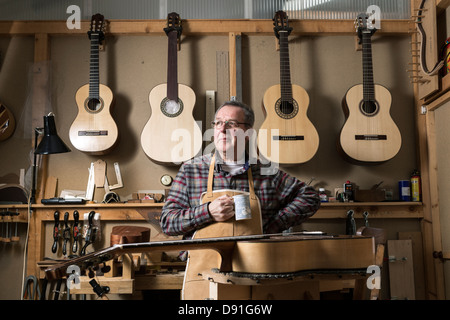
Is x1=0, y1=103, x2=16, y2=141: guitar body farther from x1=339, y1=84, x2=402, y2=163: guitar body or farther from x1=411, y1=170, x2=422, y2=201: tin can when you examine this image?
x1=411, y1=170, x2=422, y2=201: tin can

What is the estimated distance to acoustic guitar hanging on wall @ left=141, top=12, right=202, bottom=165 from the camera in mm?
4062

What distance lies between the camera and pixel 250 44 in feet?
14.7

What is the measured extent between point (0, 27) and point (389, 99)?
3414 millimetres

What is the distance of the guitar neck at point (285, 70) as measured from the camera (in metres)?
4.13

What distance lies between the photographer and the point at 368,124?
4.12 m

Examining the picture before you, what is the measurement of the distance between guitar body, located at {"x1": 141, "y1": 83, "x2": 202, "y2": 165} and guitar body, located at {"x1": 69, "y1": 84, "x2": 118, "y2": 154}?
0.93ft

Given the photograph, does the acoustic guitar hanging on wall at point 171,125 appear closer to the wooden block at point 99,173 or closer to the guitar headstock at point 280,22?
the wooden block at point 99,173

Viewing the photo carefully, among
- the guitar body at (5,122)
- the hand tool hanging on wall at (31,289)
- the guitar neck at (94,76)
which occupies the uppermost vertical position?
the guitar neck at (94,76)

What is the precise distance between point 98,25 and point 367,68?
230 cm

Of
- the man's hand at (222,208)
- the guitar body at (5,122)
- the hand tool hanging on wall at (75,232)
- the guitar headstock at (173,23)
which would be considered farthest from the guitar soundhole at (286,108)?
the guitar body at (5,122)

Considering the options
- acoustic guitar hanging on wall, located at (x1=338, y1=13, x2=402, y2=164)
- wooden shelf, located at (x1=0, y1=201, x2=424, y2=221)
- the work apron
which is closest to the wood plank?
acoustic guitar hanging on wall, located at (x1=338, y1=13, x2=402, y2=164)

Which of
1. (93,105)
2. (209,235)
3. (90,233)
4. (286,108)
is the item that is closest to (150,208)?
(90,233)

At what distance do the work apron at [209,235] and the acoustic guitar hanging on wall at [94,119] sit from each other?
73.7 inches
